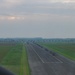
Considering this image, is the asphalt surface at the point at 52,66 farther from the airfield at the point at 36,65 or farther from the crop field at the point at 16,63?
the crop field at the point at 16,63

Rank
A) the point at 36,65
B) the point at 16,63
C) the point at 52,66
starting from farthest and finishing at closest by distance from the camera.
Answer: the point at 16,63
the point at 36,65
the point at 52,66

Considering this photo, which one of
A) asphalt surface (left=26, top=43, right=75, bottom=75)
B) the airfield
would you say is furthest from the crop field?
asphalt surface (left=26, top=43, right=75, bottom=75)

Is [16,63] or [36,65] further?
[16,63]

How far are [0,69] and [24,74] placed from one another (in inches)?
1007

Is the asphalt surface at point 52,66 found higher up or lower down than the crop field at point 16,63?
lower down

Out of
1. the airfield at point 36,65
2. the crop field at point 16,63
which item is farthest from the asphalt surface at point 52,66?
the crop field at point 16,63

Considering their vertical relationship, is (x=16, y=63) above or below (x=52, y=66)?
above

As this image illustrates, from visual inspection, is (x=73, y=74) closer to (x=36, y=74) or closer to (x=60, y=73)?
(x=60, y=73)

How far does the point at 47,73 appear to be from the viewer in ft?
97.2

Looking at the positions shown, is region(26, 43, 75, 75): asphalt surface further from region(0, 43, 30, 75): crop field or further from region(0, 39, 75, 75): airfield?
region(0, 43, 30, 75): crop field

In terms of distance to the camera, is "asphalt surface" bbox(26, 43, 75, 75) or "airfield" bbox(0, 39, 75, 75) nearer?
"airfield" bbox(0, 39, 75, 75)

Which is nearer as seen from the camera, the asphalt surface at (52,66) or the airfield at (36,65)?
the airfield at (36,65)

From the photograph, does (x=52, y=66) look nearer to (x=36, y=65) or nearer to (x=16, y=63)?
(x=36, y=65)

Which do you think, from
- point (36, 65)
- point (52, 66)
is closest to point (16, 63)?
point (36, 65)
